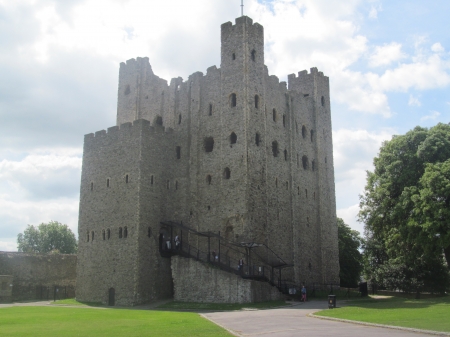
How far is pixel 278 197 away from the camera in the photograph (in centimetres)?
3525

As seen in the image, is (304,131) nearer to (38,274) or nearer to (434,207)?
(434,207)

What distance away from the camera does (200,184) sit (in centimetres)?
3438

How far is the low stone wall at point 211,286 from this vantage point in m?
27.4

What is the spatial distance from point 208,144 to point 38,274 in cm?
1675

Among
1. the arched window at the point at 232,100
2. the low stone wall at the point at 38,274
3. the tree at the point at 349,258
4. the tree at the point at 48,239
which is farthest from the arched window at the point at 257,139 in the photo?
the tree at the point at 48,239

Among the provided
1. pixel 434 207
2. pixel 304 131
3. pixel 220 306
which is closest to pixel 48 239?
pixel 304 131

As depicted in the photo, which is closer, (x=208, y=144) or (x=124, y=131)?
(x=124, y=131)

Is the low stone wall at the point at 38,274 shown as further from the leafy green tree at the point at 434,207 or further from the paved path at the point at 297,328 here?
the leafy green tree at the point at 434,207

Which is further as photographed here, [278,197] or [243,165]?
[278,197]

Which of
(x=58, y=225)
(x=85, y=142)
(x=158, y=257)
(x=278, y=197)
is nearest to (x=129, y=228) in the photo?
(x=158, y=257)

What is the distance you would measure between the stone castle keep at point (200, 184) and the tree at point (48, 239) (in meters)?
36.1

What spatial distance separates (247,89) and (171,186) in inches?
335

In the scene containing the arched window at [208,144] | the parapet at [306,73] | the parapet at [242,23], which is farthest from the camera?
the parapet at [306,73]

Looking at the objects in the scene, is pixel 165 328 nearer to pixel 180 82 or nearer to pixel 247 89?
pixel 247 89
